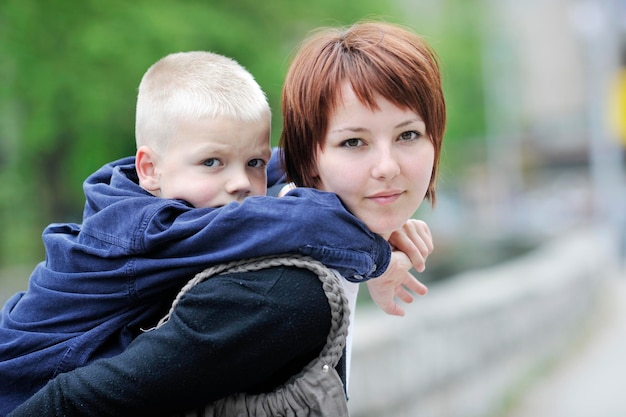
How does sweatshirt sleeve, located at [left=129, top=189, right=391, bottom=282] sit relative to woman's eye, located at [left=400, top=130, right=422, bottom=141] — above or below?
below

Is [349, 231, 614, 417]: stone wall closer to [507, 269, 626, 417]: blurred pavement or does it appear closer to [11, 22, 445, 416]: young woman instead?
[507, 269, 626, 417]: blurred pavement

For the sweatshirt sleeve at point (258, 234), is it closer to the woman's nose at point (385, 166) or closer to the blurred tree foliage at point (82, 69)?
the woman's nose at point (385, 166)

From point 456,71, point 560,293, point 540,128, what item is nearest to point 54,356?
point 560,293

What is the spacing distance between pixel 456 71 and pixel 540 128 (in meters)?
19.7

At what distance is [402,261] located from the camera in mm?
2037

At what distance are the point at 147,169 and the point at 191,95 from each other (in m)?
0.20

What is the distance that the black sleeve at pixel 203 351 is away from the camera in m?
1.51

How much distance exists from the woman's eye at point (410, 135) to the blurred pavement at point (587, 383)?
255 inches

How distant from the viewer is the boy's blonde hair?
68.8 inches

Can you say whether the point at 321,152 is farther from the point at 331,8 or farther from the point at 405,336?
the point at 331,8

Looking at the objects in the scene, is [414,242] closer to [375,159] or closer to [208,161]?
[375,159]

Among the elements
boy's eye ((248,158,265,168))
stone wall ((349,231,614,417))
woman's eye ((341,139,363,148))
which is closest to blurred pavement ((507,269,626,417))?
stone wall ((349,231,614,417))

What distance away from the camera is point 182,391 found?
1526 millimetres

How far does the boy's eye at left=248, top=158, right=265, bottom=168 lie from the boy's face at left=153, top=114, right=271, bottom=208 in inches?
1.7
